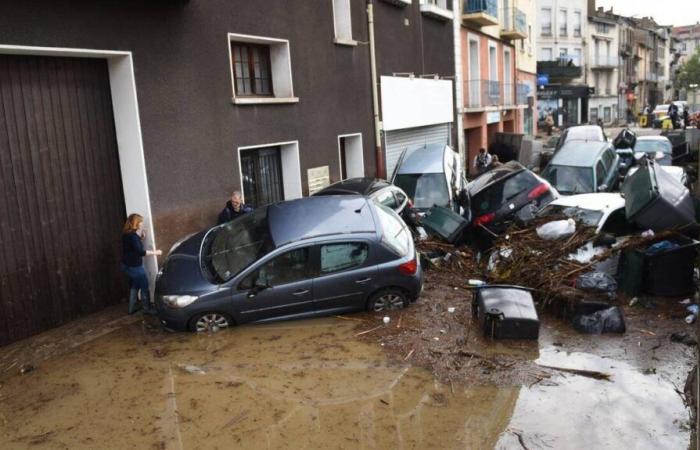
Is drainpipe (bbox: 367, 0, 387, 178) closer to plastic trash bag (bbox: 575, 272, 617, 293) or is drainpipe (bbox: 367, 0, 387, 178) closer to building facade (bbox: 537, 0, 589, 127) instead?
plastic trash bag (bbox: 575, 272, 617, 293)

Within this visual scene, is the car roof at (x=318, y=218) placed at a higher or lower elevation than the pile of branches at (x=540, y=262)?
higher

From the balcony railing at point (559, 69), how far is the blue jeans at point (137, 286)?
148 feet

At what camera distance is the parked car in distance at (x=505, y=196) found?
11461 mm

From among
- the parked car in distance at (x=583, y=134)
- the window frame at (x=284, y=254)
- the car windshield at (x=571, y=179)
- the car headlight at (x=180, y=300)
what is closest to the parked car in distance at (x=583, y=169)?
the car windshield at (x=571, y=179)

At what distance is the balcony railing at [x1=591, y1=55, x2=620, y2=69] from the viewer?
181 feet

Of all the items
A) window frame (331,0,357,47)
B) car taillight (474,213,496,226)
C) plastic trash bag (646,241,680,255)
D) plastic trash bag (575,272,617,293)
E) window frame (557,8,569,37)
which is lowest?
plastic trash bag (575,272,617,293)

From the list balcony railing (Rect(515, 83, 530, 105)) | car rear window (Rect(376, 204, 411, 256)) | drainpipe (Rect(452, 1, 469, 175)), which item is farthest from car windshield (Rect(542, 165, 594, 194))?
balcony railing (Rect(515, 83, 530, 105))

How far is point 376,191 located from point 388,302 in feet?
10.6

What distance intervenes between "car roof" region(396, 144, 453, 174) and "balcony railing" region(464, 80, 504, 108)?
8861 millimetres

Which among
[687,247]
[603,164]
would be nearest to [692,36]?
[603,164]

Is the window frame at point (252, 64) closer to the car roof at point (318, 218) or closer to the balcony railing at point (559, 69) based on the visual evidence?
the car roof at point (318, 218)

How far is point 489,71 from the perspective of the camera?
25.7 metres

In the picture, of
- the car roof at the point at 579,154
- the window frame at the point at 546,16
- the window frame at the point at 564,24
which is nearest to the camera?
the car roof at the point at 579,154

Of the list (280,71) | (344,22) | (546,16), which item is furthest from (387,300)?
(546,16)
